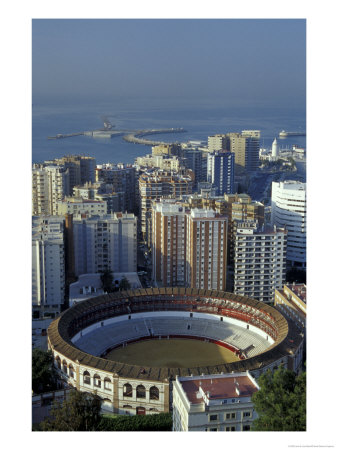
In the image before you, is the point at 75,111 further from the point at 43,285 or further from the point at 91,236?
the point at 43,285

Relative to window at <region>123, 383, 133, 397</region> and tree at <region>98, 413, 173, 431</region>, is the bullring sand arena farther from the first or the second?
tree at <region>98, 413, 173, 431</region>

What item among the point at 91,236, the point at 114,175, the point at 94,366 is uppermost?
the point at 114,175

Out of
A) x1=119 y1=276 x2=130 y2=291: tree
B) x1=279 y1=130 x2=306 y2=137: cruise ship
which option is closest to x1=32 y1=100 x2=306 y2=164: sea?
x1=279 y1=130 x2=306 y2=137: cruise ship

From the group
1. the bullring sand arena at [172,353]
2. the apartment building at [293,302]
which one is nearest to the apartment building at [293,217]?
the apartment building at [293,302]

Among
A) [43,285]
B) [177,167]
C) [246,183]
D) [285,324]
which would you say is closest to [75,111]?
[177,167]

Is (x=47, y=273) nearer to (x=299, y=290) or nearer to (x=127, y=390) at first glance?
(x=127, y=390)

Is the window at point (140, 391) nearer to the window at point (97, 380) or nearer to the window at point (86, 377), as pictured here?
the window at point (97, 380)
